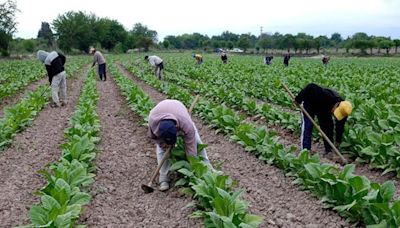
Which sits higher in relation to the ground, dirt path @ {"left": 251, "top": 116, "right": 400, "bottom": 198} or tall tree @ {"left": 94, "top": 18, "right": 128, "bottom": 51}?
tall tree @ {"left": 94, "top": 18, "right": 128, "bottom": 51}

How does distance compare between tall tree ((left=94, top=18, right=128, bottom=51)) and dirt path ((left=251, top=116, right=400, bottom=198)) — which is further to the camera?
tall tree ((left=94, top=18, right=128, bottom=51))

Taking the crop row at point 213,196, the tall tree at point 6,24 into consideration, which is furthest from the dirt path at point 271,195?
the tall tree at point 6,24

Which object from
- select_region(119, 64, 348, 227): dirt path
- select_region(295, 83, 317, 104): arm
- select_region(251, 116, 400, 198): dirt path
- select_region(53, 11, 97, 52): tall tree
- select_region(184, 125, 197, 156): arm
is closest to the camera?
select_region(119, 64, 348, 227): dirt path

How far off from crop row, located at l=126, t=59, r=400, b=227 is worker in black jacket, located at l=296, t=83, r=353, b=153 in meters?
0.67

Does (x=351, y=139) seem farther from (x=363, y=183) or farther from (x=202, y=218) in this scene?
(x=202, y=218)

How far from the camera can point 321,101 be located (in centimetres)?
721

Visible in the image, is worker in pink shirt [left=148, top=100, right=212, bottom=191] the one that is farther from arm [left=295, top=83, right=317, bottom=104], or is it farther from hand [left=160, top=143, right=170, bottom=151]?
arm [left=295, top=83, right=317, bottom=104]

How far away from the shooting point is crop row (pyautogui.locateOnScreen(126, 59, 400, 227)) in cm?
440

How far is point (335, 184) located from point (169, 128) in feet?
6.76

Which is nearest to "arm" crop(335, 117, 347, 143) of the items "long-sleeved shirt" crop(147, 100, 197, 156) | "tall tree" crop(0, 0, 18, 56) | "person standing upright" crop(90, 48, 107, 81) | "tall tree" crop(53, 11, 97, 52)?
"long-sleeved shirt" crop(147, 100, 197, 156)

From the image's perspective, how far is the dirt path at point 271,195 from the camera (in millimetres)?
4883

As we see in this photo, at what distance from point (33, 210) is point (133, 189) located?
190 cm

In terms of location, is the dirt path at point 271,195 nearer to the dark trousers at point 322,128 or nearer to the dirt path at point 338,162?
the dark trousers at point 322,128

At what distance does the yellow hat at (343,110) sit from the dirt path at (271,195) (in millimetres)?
1340
